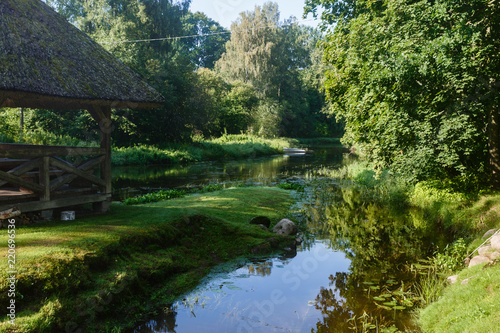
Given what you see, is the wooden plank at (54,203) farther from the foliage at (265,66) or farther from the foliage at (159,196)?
the foliage at (265,66)

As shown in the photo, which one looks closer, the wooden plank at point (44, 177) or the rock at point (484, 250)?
the rock at point (484, 250)

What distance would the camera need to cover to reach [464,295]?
6.41 m

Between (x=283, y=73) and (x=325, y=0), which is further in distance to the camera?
(x=283, y=73)

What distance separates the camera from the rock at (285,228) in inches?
461

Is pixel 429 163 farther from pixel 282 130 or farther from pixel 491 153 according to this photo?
pixel 282 130

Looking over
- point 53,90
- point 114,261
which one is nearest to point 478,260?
point 114,261

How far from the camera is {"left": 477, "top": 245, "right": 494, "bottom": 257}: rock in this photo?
7.72m

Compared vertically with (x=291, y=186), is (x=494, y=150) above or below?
above

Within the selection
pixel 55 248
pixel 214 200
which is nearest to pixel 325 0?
pixel 214 200

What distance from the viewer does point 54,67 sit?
8961mm

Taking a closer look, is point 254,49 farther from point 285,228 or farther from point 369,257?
point 369,257

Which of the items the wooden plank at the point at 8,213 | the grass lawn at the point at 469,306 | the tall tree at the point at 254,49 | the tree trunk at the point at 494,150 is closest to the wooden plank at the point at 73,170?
the wooden plank at the point at 8,213

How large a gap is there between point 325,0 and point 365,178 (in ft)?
30.8

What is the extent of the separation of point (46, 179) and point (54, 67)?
258cm
